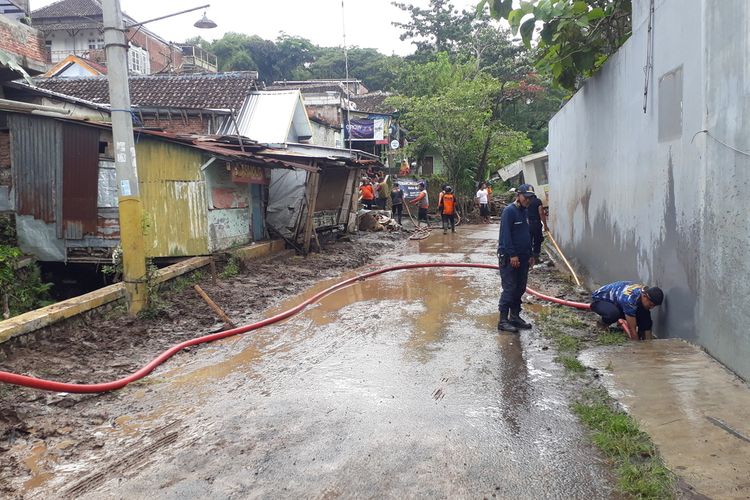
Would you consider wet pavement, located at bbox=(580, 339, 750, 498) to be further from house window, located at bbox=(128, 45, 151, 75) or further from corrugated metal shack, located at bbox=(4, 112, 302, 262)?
house window, located at bbox=(128, 45, 151, 75)

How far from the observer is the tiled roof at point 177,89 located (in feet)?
63.6

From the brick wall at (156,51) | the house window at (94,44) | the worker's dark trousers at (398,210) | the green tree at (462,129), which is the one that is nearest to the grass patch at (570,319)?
the worker's dark trousers at (398,210)

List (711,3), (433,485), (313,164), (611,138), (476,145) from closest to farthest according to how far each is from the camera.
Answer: (433,485), (711,3), (611,138), (313,164), (476,145)

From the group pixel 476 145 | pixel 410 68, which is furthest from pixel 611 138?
pixel 410 68

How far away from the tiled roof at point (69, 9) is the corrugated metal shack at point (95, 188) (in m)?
32.2

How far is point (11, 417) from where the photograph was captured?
4.35 m

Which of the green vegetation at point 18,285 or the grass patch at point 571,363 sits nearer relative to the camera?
the grass patch at point 571,363

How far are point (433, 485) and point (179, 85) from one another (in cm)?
2029

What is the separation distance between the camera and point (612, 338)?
620 centimetres

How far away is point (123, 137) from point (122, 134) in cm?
4

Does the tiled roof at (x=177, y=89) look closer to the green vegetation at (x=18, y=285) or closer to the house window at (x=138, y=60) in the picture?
the green vegetation at (x=18, y=285)

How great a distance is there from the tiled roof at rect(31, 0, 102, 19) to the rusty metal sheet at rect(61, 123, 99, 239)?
32.4 m

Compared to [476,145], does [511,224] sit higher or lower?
lower

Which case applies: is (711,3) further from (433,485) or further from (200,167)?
(200,167)
